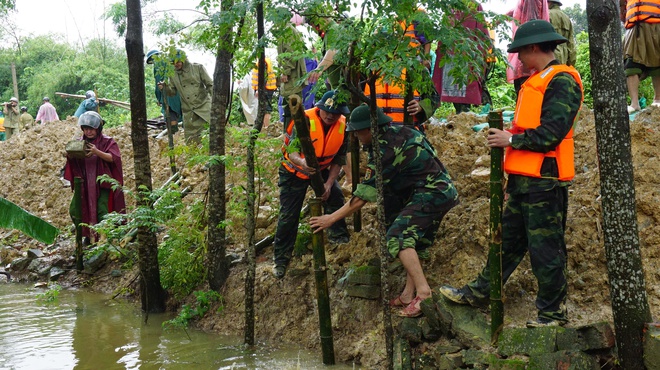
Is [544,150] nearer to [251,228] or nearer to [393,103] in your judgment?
[393,103]

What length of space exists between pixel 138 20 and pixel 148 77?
775 inches

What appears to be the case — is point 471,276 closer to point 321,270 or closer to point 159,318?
point 321,270

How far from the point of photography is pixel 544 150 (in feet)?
14.3

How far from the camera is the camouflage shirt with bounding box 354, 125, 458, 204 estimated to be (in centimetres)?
541

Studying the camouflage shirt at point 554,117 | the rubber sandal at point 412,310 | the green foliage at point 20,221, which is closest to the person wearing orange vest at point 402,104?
the rubber sandal at point 412,310

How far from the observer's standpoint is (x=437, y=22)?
4.74 meters

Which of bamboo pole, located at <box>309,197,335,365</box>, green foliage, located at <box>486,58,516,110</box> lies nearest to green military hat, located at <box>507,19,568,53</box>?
bamboo pole, located at <box>309,197,335,365</box>

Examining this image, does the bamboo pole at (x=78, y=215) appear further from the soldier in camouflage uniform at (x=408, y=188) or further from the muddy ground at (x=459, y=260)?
the soldier in camouflage uniform at (x=408, y=188)

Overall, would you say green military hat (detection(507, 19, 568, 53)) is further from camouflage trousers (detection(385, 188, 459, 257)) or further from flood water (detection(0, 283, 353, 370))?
flood water (detection(0, 283, 353, 370))

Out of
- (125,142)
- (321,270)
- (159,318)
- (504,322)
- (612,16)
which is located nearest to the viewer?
(612,16)

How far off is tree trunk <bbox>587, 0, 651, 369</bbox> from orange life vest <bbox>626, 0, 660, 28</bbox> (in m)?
3.50

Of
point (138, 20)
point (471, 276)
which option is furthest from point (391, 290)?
point (138, 20)

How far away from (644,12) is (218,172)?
15.8 feet

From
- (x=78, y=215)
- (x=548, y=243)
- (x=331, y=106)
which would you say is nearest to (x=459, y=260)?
(x=548, y=243)
